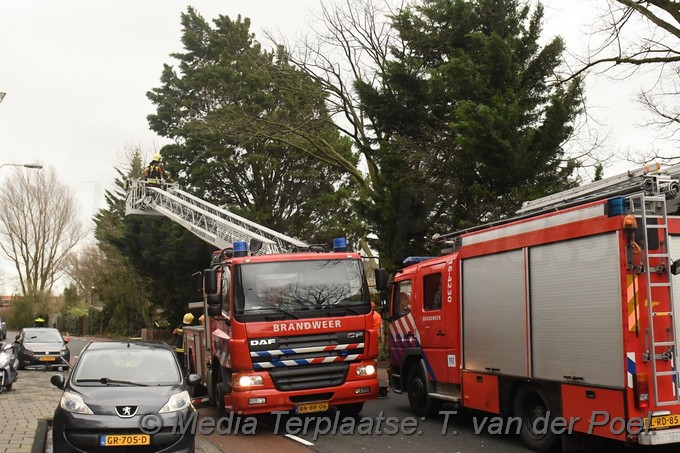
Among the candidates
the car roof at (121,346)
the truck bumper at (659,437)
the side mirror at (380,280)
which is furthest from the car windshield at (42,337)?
the truck bumper at (659,437)

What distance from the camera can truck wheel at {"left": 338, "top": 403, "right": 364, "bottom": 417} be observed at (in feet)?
35.6

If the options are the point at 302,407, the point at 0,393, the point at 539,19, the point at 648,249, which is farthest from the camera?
the point at 539,19

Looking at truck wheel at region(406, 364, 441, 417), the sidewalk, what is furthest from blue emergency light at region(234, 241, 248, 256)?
the sidewalk

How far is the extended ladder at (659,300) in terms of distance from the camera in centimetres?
677

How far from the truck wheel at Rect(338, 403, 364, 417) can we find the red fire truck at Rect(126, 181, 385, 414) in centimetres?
2

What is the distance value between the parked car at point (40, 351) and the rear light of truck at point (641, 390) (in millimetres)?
19087

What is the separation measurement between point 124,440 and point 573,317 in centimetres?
535

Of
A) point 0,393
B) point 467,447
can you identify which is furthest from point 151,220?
point 467,447

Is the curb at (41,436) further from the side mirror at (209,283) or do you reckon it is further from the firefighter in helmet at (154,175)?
the firefighter in helmet at (154,175)

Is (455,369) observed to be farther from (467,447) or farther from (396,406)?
(396,406)

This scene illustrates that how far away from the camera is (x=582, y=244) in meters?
7.43

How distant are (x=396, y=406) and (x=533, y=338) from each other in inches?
197

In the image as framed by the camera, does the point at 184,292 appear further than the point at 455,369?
Yes

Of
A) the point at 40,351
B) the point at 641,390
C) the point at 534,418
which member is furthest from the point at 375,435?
the point at 40,351
